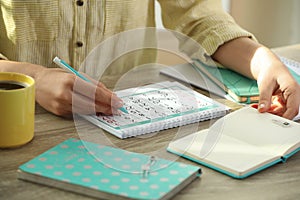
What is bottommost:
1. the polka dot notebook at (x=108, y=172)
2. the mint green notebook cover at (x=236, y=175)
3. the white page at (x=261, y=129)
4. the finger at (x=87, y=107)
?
the mint green notebook cover at (x=236, y=175)

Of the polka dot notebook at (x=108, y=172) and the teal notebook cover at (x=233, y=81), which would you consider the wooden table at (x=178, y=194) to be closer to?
the polka dot notebook at (x=108, y=172)

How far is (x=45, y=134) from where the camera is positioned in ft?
3.55

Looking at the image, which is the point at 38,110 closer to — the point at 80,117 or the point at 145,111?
the point at 80,117

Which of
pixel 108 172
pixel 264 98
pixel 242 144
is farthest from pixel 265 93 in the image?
pixel 108 172

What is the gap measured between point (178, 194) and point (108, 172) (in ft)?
0.36

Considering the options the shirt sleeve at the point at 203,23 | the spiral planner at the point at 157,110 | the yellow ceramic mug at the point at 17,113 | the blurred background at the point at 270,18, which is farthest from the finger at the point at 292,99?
the blurred background at the point at 270,18

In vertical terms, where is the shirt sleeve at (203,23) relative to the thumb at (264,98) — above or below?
above

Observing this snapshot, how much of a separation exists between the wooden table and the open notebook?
0.01 m

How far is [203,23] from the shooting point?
60.8 inches

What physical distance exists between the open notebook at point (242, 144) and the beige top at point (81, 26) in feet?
1.23

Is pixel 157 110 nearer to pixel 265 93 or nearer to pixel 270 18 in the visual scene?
pixel 265 93

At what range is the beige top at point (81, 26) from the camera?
58.2 inches

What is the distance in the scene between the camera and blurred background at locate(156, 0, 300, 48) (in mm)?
2920

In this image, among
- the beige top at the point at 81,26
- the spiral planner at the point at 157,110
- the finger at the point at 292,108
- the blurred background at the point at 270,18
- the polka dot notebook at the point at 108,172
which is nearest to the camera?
the polka dot notebook at the point at 108,172
